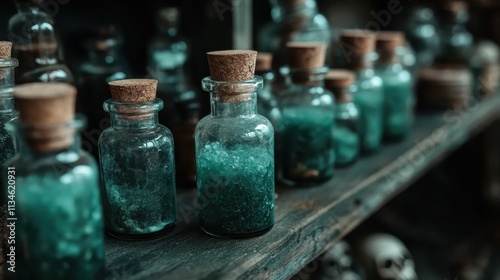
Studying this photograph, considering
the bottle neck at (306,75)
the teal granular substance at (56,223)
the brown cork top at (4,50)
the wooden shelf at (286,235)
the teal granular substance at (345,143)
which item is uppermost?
the brown cork top at (4,50)

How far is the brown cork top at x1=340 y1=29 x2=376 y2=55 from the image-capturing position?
105 cm

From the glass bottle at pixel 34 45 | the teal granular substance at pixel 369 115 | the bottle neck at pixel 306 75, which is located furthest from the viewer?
the teal granular substance at pixel 369 115

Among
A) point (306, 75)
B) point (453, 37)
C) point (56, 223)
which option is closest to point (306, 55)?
point (306, 75)

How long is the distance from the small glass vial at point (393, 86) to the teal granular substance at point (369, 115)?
0.26ft

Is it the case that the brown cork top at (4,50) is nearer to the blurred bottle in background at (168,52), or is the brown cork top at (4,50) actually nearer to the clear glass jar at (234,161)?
the clear glass jar at (234,161)

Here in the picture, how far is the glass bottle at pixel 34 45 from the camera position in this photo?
769 mm

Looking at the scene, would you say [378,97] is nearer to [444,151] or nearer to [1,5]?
[444,151]

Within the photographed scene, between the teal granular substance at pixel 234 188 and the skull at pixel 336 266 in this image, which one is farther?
the skull at pixel 336 266

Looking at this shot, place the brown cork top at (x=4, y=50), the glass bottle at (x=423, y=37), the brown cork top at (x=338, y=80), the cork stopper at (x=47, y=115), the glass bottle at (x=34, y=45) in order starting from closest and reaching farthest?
the cork stopper at (x=47, y=115), the brown cork top at (x=4, y=50), the glass bottle at (x=34, y=45), the brown cork top at (x=338, y=80), the glass bottle at (x=423, y=37)

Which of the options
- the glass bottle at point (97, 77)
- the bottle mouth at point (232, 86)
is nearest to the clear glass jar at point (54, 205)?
the bottle mouth at point (232, 86)

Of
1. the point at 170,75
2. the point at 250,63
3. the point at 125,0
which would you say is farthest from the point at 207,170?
the point at 125,0

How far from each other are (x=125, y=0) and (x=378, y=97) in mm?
585

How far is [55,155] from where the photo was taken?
1.71ft

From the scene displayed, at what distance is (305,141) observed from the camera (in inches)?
35.2
